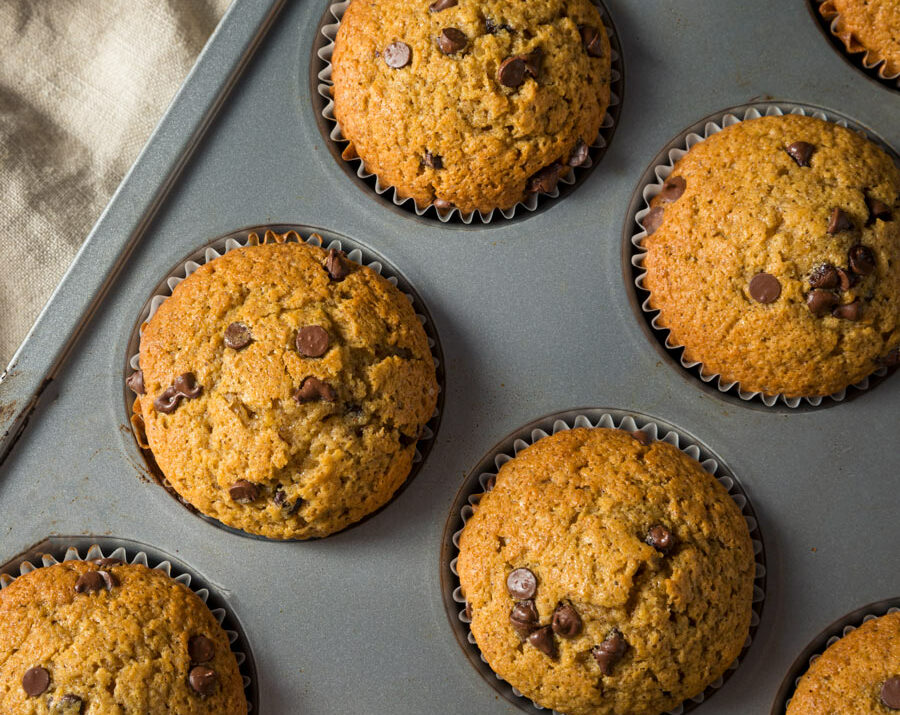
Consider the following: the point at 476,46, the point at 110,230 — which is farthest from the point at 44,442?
the point at 476,46

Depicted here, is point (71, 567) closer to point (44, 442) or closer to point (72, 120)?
point (44, 442)

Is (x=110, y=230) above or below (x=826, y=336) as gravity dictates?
above

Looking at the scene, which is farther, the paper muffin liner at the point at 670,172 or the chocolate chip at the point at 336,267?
the paper muffin liner at the point at 670,172

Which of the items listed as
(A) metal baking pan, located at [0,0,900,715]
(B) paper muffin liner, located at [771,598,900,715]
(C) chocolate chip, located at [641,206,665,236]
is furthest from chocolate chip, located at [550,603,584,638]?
(C) chocolate chip, located at [641,206,665,236]

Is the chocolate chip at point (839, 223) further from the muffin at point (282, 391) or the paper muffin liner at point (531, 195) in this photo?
the muffin at point (282, 391)

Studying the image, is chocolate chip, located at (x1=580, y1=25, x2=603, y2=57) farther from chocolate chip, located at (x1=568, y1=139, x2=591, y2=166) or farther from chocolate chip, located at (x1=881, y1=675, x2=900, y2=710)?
chocolate chip, located at (x1=881, y1=675, x2=900, y2=710)

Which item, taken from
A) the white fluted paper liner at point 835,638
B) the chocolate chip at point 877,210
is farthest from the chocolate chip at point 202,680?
the chocolate chip at point 877,210

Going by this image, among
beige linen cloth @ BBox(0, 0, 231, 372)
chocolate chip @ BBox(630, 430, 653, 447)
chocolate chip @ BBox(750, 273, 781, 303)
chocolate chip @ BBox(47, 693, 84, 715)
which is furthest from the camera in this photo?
beige linen cloth @ BBox(0, 0, 231, 372)
